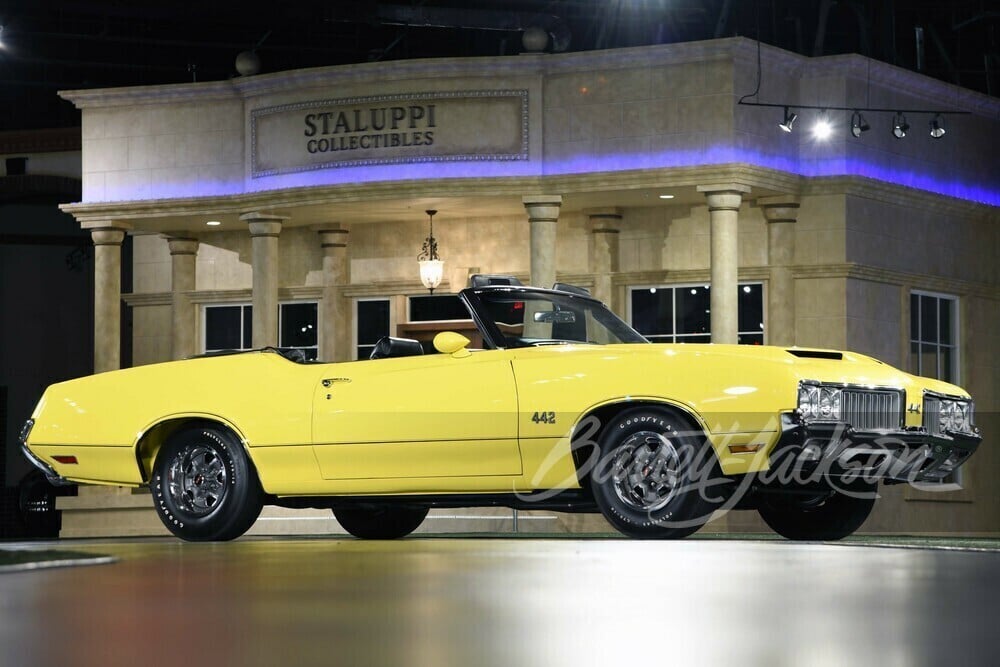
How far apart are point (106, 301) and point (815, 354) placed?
1733 centimetres


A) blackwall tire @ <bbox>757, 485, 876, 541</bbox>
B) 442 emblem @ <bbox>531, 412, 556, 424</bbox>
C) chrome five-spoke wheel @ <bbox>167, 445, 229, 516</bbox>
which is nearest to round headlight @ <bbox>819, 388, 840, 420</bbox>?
blackwall tire @ <bbox>757, 485, 876, 541</bbox>

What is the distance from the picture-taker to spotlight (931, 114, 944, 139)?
22562 millimetres

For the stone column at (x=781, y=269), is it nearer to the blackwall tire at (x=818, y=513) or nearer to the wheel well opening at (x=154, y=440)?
the blackwall tire at (x=818, y=513)

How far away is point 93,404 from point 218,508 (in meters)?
1.11

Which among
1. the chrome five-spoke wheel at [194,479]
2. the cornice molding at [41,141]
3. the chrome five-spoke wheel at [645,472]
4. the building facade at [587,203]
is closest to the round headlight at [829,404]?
the chrome five-spoke wheel at [645,472]

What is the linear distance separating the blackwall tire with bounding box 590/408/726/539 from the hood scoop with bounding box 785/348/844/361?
0.79 meters

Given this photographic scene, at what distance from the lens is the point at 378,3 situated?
88.0ft

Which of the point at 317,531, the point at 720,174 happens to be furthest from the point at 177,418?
the point at 720,174

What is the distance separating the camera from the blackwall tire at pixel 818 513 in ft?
34.3

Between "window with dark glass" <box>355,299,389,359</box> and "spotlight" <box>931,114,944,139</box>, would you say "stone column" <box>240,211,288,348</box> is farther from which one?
"spotlight" <box>931,114,944,139</box>

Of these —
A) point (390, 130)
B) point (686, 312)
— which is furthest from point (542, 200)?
point (686, 312)

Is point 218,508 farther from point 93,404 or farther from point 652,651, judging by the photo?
point 652,651

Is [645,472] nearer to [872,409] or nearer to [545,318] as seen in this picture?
[872,409]

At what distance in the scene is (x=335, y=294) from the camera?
25.8m
